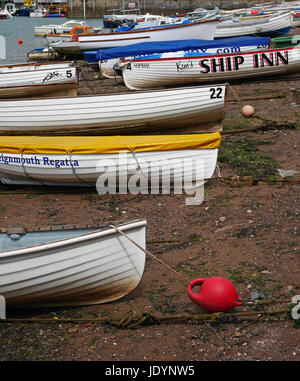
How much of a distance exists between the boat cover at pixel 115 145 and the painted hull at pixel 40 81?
25.0ft

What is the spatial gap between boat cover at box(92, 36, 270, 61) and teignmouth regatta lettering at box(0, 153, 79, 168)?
40.4 feet

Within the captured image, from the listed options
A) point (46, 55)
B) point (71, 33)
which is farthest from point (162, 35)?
point (71, 33)

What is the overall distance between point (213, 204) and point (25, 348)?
16.0 ft

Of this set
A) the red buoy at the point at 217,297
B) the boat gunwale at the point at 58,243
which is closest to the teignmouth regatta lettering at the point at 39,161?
the boat gunwale at the point at 58,243

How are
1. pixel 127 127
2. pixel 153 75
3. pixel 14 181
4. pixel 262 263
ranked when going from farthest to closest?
pixel 153 75, pixel 127 127, pixel 14 181, pixel 262 263

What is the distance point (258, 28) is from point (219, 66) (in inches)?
543

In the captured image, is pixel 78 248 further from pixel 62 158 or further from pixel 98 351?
pixel 62 158

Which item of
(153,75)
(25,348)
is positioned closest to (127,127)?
(153,75)

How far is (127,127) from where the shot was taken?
45.0 feet

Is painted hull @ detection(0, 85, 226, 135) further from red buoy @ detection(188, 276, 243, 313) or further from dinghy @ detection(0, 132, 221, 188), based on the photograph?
red buoy @ detection(188, 276, 243, 313)

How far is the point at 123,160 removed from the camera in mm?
10336

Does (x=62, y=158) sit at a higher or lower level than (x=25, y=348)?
higher

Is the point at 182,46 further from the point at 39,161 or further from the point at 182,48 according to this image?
the point at 39,161
